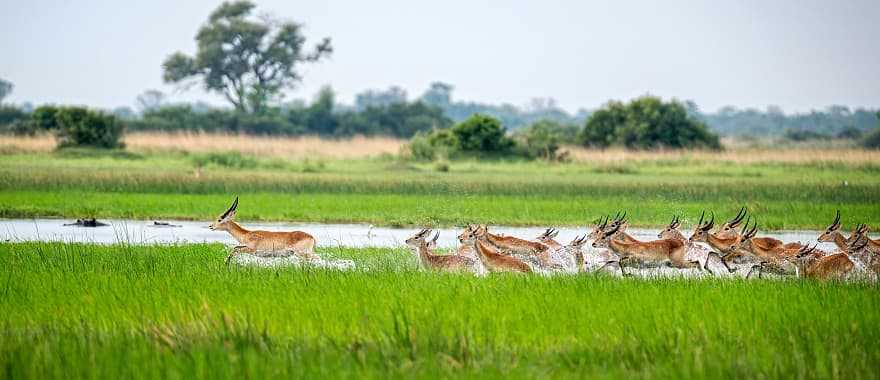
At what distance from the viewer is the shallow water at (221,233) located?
1633cm

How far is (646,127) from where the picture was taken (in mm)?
47219

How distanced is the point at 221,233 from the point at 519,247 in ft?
22.4

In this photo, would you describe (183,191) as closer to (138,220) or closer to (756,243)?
(138,220)

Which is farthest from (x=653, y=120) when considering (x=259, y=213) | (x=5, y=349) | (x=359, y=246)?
(x=5, y=349)

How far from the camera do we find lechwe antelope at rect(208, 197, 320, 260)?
1303cm

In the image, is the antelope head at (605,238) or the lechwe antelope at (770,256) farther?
the antelope head at (605,238)

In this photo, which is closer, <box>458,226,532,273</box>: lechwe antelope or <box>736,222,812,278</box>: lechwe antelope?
<box>458,226,532,273</box>: lechwe antelope

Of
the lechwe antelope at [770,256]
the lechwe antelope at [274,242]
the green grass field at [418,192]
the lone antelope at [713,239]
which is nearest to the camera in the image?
the lechwe antelope at [770,256]

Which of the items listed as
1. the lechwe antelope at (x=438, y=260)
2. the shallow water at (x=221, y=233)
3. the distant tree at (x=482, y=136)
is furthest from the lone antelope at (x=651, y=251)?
the distant tree at (x=482, y=136)

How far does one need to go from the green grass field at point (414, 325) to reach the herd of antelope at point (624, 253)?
0.94 metres

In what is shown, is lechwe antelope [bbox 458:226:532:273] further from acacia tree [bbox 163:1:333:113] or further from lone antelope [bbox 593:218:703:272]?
acacia tree [bbox 163:1:333:113]

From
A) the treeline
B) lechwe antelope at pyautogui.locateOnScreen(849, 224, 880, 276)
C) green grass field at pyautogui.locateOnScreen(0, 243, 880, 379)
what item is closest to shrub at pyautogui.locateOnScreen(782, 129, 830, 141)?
the treeline

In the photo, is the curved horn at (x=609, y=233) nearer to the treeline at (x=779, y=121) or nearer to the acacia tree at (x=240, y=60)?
the acacia tree at (x=240, y=60)

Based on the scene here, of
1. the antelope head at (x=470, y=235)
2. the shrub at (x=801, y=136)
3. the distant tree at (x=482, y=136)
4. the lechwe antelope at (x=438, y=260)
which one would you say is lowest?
the shrub at (x=801, y=136)
